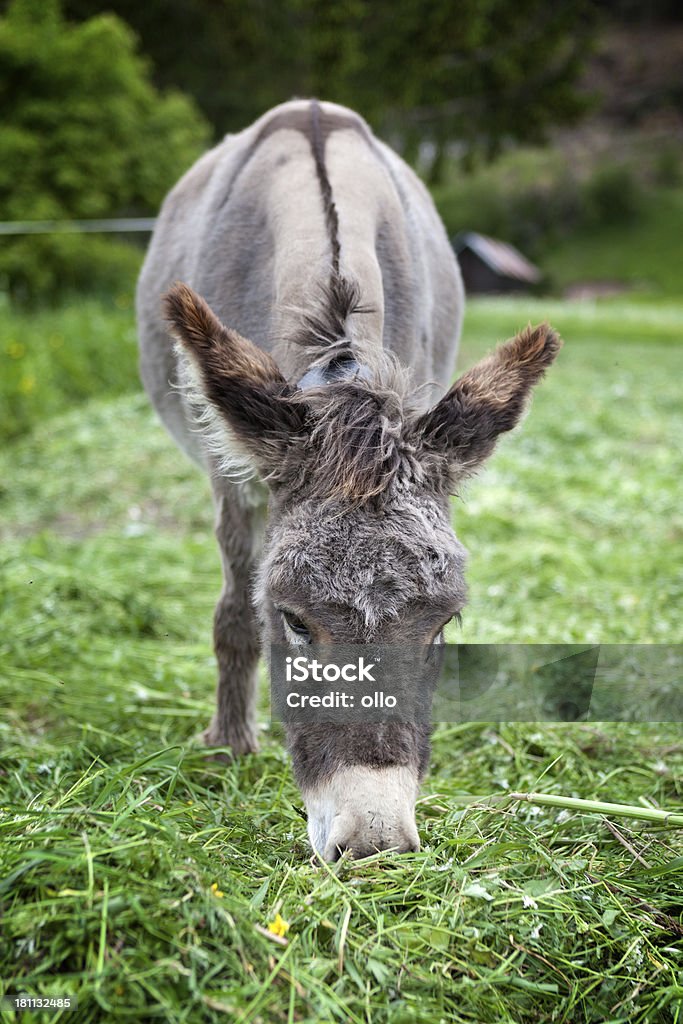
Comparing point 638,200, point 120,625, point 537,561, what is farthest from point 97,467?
point 638,200

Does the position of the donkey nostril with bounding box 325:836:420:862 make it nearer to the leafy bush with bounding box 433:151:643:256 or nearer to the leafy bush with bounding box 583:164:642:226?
the leafy bush with bounding box 433:151:643:256

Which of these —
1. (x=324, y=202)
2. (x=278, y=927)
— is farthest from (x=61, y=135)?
(x=278, y=927)

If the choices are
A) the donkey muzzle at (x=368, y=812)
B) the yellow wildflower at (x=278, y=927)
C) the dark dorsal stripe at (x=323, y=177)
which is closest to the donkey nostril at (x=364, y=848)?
the donkey muzzle at (x=368, y=812)

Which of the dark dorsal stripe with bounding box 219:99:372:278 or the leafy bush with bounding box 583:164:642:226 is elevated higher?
the dark dorsal stripe with bounding box 219:99:372:278

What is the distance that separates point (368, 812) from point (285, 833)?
0.70m

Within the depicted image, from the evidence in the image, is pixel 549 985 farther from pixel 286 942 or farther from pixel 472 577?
pixel 472 577

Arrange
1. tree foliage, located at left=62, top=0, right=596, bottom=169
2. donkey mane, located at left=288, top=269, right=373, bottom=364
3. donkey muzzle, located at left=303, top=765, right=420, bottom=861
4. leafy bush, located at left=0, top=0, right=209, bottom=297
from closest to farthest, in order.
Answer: donkey muzzle, located at left=303, top=765, right=420, bottom=861 < donkey mane, located at left=288, top=269, right=373, bottom=364 < leafy bush, located at left=0, top=0, right=209, bottom=297 < tree foliage, located at left=62, top=0, right=596, bottom=169

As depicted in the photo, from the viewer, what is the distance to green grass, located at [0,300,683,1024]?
6.61 feet

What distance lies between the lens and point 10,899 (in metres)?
2.06

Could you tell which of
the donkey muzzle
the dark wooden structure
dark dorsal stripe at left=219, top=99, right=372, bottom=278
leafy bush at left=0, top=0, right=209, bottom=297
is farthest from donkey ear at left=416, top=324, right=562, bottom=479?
the dark wooden structure

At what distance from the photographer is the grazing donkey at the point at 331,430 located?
2402 mm

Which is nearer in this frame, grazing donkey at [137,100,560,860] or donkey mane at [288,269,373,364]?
grazing donkey at [137,100,560,860]

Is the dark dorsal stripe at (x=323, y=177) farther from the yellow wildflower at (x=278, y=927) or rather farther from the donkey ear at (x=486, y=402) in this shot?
the yellow wildflower at (x=278, y=927)

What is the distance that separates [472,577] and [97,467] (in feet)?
13.6
